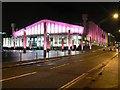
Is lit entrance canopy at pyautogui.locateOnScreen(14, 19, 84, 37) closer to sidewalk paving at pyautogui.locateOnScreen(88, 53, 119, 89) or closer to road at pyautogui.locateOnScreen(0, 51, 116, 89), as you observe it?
road at pyautogui.locateOnScreen(0, 51, 116, 89)

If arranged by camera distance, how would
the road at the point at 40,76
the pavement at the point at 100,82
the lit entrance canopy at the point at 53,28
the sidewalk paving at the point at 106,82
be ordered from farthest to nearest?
1. the lit entrance canopy at the point at 53,28
2. the road at the point at 40,76
3. the sidewalk paving at the point at 106,82
4. the pavement at the point at 100,82

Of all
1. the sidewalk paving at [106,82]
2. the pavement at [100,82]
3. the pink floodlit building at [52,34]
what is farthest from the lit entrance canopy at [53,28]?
the pavement at [100,82]

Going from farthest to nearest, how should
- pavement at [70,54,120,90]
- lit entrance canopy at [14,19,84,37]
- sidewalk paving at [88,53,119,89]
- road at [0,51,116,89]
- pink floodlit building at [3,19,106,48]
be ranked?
lit entrance canopy at [14,19,84,37]
pink floodlit building at [3,19,106,48]
road at [0,51,116,89]
sidewalk paving at [88,53,119,89]
pavement at [70,54,120,90]

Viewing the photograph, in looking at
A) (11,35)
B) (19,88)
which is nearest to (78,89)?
(19,88)

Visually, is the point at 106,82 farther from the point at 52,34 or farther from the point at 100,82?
the point at 52,34

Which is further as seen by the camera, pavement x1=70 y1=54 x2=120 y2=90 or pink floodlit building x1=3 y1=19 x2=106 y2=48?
pink floodlit building x1=3 y1=19 x2=106 y2=48

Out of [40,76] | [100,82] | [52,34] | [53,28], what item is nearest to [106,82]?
[100,82]

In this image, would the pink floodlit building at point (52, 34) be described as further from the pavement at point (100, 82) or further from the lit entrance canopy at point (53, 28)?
the pavement at point (100, 82)

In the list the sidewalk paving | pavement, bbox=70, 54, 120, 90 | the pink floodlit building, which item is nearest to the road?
pavement, bbox=70, 54, 120, 90

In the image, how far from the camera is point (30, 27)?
14562 centimetres

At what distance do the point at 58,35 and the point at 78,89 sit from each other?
119603 millimetres

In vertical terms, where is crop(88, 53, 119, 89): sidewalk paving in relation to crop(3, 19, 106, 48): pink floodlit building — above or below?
below

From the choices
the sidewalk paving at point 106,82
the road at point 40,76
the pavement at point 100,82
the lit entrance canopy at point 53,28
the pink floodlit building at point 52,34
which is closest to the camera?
the pavement at point 100,82

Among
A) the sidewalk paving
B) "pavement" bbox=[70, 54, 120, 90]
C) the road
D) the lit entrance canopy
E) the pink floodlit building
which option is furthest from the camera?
the lit entrance canopy
